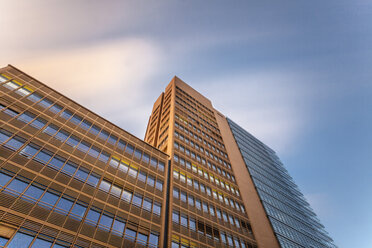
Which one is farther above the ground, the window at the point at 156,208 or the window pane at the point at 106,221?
the window at the point at 156,208

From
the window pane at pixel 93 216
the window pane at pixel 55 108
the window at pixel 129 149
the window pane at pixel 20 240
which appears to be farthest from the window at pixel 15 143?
the window at pixel 129 149

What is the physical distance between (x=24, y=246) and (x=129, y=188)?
11.8 metres

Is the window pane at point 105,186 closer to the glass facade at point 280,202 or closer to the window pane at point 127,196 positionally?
the window pane at point 127,196

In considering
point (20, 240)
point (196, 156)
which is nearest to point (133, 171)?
point (20, 240)

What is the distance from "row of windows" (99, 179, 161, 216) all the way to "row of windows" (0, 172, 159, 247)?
2.68 meters

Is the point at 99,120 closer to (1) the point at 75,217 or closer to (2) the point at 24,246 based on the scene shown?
(1) the point at 75,217

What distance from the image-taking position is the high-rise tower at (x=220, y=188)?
3080cm

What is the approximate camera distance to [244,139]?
73.2 m

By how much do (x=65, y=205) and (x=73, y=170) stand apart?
4316 mm

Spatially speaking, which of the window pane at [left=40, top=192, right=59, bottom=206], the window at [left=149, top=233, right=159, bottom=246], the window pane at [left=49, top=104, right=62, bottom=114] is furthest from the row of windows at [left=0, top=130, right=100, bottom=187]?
the window at [left=149, top=233, right=159, bottom=246]

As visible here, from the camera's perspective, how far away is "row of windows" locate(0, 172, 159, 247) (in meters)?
18.5

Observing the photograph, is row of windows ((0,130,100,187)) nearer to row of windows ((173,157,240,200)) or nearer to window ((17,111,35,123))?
window ((17,111,35,123))

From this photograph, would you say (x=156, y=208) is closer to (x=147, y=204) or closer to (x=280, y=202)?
(x=147, y=204)

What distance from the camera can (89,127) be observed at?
97.6 feet
